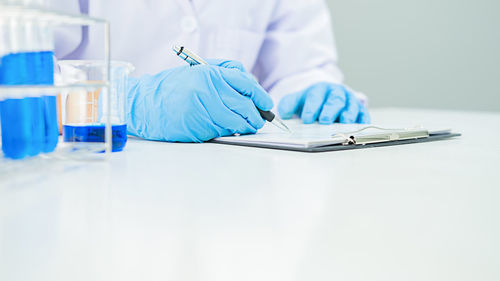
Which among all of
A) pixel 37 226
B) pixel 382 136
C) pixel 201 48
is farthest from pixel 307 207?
pixel 201 48

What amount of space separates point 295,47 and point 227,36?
377 millimetres

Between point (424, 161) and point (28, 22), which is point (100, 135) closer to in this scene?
point (28, 22)

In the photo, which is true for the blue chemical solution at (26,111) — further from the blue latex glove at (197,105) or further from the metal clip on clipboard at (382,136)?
the metal clip on clipboard at (382,136)

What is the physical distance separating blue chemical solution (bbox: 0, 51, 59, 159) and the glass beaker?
0.33 ft

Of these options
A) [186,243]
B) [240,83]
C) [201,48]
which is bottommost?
[186,243]

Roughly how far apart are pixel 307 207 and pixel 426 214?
0.41ft

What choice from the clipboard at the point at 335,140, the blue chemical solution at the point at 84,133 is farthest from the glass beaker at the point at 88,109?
the clipboard at the point at 335,140

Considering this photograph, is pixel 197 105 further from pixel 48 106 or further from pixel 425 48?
pixel 425 48

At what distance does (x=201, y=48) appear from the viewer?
194cm

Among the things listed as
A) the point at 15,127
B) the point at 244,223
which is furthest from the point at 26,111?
the point at 244,223

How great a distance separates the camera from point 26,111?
684 millimetres

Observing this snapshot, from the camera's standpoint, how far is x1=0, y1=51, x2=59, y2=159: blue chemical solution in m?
0.66

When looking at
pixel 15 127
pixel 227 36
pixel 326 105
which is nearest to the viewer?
pixel 15 127

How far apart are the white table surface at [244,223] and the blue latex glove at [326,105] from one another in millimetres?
709
